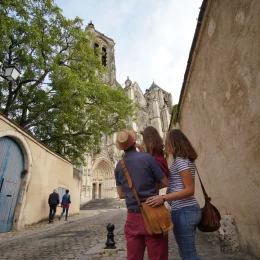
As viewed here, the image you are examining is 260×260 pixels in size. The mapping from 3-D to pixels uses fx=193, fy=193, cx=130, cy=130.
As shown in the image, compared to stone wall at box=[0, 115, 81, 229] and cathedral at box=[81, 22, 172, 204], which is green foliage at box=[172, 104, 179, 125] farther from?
cathedral at box=[81, 22, 172, 204]

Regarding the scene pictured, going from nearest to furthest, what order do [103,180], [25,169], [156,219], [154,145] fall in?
[156,219]
[154,145]
[25,169]
[103,180]

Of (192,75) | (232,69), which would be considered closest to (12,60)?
(192,75)

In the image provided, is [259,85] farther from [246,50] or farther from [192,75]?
[192,75]

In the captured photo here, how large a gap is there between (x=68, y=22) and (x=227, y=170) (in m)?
12.0

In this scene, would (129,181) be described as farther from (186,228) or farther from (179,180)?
(186,228)

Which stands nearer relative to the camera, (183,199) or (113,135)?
(183,199)

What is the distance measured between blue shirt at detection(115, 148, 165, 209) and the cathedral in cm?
1462

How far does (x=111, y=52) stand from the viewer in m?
41.2

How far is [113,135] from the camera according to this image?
3144 cm

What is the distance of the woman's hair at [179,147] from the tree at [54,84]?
852 cm

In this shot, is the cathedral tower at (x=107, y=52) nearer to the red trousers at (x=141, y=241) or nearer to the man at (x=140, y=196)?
the man at (x=140, y=196)

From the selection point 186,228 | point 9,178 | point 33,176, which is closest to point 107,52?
point 33,176

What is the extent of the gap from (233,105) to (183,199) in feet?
5.22

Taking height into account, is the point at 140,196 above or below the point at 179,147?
below
